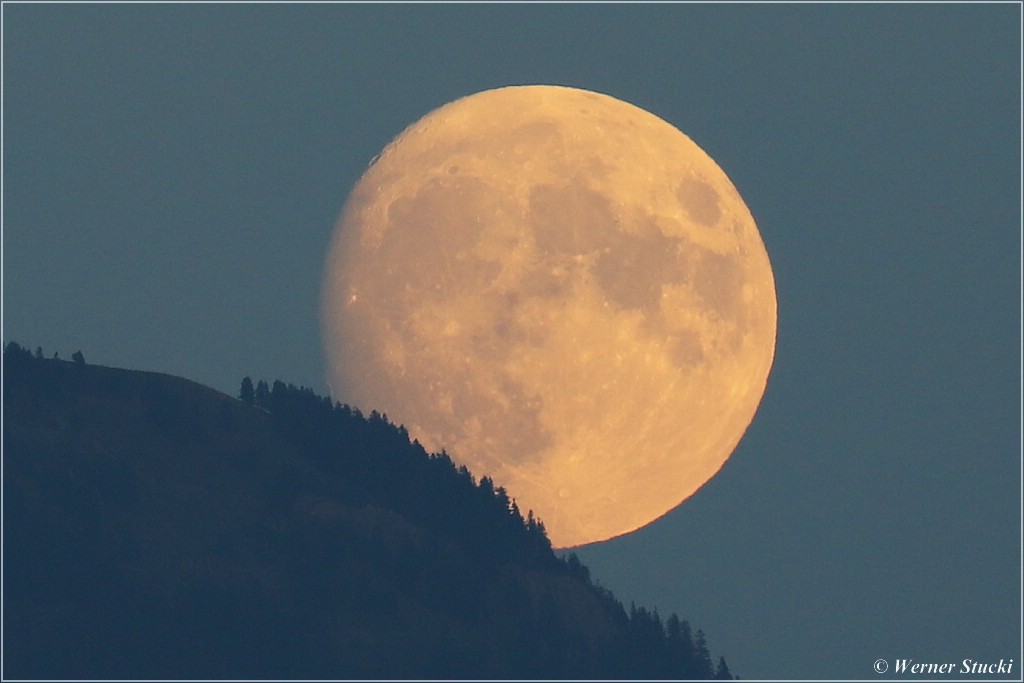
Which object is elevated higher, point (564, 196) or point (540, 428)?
point (564, 196)

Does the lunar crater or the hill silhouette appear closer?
the hill silhouette

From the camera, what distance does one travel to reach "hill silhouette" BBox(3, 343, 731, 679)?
424 feet

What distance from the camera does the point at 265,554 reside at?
137m

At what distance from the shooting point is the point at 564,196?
467 ft

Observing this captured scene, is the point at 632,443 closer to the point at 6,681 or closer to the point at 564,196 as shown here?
the point at 564,196

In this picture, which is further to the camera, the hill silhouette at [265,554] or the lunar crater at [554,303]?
the lunar crater at [554,303]

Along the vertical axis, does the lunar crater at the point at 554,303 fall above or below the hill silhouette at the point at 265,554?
above

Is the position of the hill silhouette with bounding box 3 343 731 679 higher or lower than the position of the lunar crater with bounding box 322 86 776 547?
lower

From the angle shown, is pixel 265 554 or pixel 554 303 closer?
pixel 265 554

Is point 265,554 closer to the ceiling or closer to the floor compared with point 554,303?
closer to the floor

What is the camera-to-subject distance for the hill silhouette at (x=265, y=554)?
129 meters

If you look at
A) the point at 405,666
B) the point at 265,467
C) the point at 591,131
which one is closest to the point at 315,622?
the point at 405,666

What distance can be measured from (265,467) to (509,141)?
2321cm

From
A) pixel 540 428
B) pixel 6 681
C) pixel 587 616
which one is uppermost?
pixel 540 428
